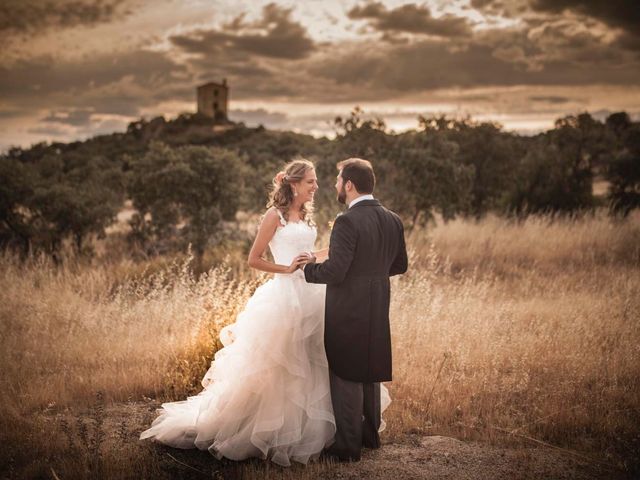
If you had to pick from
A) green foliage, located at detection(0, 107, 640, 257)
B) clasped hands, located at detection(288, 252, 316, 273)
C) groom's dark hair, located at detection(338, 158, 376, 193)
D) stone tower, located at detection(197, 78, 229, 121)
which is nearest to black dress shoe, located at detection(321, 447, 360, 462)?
clasped hands, located at detection(288, 252, 316, 273)

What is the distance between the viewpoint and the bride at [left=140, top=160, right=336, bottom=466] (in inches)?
163

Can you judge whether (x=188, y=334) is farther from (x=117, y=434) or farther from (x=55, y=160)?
(x=55, y=160)

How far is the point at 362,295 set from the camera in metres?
4.08

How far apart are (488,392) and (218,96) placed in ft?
257

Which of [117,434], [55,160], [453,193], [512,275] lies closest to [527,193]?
[453,193]

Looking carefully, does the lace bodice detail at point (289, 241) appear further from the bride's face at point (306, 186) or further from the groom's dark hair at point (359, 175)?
the groom's dark hair at point (359, 175)

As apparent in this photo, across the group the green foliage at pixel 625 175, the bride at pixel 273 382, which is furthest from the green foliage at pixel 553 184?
the bride at pixel 273 382

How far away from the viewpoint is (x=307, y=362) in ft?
13.9

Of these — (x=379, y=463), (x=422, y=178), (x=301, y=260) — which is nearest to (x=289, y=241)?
(x=301, y=260)

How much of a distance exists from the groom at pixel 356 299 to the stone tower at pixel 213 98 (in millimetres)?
73596

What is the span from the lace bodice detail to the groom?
466 mm

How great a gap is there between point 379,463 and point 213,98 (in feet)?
258

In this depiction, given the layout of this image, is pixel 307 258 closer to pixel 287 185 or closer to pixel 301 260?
pixel 301 260

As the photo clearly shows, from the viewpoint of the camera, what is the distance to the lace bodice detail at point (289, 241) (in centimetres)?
446
